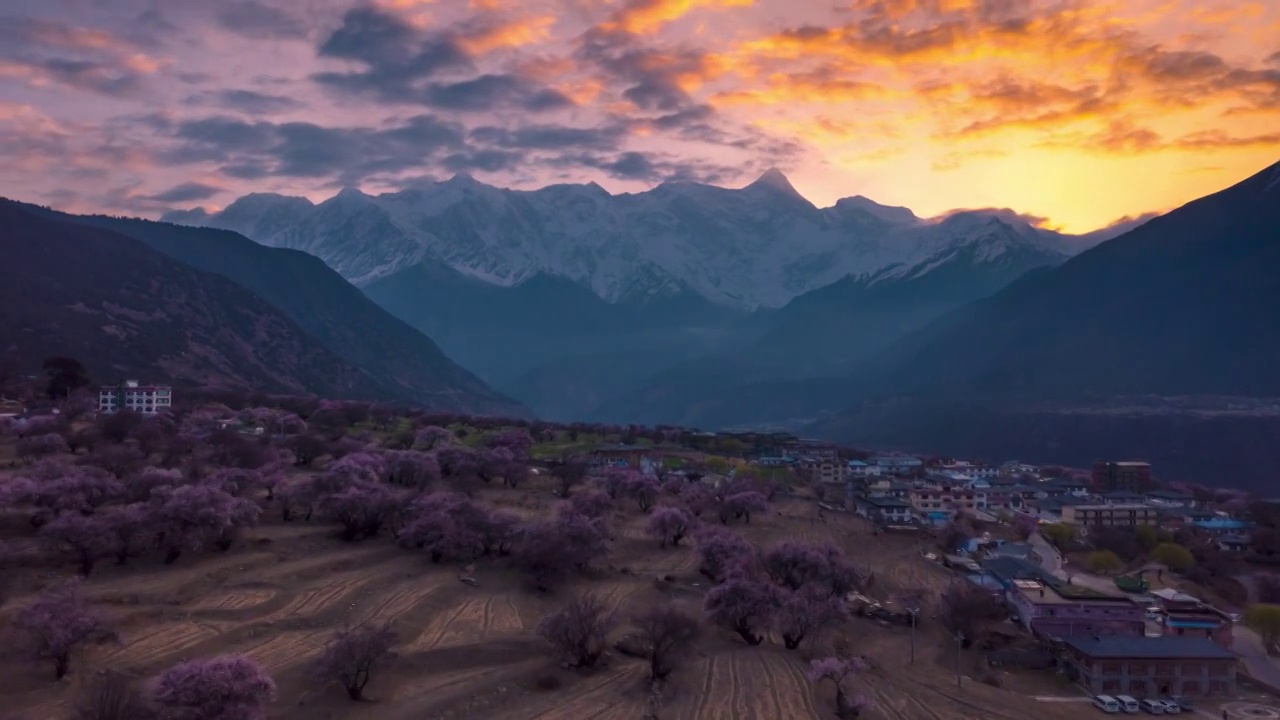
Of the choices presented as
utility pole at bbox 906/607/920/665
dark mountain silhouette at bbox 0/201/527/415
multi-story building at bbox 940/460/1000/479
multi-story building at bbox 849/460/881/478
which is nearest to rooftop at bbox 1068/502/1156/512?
multi-story building at bbox 849/460/881/478

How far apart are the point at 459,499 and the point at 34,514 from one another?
656 inches

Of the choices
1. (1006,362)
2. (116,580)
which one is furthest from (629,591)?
(1006,362)

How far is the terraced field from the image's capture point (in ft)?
84.3

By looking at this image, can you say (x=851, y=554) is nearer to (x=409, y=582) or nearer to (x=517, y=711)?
(x=409, y=582)

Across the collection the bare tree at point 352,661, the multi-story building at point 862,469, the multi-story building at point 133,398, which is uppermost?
the multi-story building at point 133,398

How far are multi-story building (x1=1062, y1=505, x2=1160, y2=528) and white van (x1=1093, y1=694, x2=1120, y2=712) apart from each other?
129 ft

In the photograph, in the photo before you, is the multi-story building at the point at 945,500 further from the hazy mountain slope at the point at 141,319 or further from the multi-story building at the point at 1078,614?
the hazy mountain slope at the point at 141,319

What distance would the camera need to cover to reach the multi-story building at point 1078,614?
3841 centimetres

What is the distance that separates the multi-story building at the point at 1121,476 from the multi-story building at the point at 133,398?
8488 cm

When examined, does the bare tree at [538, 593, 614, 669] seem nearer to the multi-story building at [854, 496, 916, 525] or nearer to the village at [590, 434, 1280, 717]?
the village at [590, 434, 1280, 717]

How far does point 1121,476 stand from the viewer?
3642 inches

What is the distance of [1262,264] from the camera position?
17738 cm

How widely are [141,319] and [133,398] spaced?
178 ft

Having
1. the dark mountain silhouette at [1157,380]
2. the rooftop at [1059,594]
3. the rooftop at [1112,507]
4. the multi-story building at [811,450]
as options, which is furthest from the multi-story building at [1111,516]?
the dark mountain silhouette at [1157,380]
